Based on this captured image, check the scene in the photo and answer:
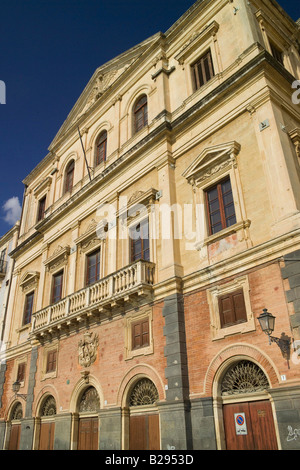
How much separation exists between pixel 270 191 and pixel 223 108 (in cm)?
403

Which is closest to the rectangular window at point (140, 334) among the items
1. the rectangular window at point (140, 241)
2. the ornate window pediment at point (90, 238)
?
the rectangular window at point (140, 241)

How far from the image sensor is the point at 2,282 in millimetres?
25719

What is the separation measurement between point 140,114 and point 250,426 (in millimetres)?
13333

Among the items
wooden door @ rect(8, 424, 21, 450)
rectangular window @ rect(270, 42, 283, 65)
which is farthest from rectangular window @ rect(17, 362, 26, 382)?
rectangular window @ rect(270, 42, 283, 65)

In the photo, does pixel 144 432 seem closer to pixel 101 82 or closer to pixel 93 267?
pixel 93 267

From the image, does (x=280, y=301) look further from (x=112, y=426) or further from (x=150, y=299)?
(x=112, y=426)

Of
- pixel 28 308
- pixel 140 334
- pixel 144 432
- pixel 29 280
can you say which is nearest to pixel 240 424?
pixel 144 432

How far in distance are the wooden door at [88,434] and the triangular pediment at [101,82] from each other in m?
15.1

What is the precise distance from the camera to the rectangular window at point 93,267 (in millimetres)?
16234

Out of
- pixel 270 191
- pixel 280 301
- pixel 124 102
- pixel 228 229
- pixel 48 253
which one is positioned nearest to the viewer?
pixel 280 301

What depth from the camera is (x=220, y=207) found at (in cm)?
1193

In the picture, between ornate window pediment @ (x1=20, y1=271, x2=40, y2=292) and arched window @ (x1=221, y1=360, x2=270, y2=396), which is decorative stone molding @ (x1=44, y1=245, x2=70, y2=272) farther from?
Result: arched window @ (x1=221, y1=360, x2=270, y2=396)

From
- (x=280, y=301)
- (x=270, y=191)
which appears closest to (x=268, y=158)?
(x=270, y=191)

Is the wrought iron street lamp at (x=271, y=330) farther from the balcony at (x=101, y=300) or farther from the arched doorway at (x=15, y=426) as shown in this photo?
the arched doorway at (x=15, y=426)
